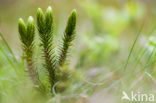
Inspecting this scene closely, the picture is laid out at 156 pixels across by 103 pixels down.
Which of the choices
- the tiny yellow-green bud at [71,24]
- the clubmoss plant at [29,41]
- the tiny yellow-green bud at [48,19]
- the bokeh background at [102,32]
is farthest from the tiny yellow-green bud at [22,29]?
the bokeh background at [102,32]

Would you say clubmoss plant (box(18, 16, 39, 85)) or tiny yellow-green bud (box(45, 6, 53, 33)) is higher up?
tiny yellow-green bud (box(45, 6, 53, 33))

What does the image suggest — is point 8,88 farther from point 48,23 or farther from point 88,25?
point 88,25

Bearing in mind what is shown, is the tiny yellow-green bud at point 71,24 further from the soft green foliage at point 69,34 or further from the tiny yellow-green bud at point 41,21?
the tiny yellow-green bud at point 41,21

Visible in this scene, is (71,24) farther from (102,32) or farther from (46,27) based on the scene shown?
(102,32)

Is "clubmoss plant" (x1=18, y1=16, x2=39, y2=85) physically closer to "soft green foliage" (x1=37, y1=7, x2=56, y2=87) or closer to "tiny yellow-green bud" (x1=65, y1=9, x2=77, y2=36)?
"soft green foliage" (x1=37, y1=7, x2=56, y2=87)

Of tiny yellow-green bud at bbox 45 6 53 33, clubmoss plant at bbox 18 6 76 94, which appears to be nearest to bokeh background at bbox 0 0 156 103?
clubmoss plant at bbox 18 6 76 94

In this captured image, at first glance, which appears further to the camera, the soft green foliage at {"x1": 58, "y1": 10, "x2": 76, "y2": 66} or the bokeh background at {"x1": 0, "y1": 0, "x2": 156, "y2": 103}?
the bokeh background at {"x1": 0, "y1": 0, "x2": 156, "y2": 103}
